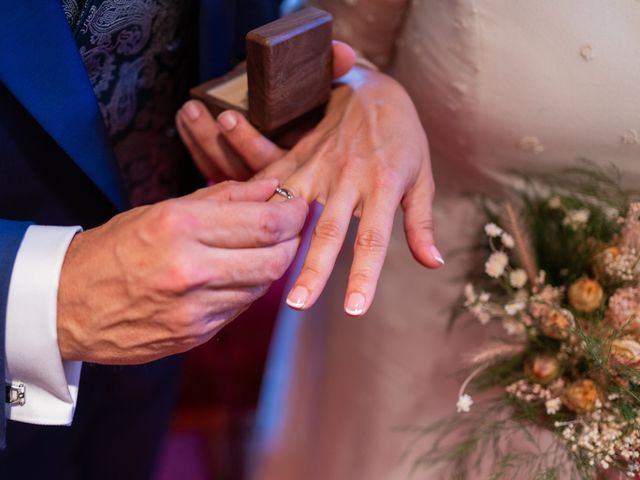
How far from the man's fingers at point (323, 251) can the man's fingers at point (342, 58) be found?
218 mm

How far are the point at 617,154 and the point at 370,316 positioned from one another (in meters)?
0.57

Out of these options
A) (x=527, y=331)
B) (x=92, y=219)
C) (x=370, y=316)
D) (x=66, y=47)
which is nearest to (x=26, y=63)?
(x=66, y=47)

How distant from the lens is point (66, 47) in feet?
2.50

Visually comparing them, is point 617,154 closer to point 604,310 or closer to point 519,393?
point 604,310

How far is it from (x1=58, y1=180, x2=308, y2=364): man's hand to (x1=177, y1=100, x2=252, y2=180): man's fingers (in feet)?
0.93

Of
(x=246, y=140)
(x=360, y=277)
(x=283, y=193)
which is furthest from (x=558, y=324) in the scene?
(x=246, y=140)

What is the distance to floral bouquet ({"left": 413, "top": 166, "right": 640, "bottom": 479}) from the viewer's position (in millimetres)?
722

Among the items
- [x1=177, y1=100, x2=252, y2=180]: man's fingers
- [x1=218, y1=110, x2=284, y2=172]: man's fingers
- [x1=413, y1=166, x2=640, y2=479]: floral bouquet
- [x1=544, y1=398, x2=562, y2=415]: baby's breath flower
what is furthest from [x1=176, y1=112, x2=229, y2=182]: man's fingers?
[x1=544, y1=398, x2=562, y2=415]: baby's breath flower

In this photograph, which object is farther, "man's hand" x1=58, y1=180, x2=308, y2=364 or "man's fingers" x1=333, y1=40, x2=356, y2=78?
"man's fingers" x1=333, y1=40, x2=356, y2=78

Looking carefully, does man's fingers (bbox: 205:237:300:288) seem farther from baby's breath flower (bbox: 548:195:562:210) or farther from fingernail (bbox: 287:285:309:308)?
baby's breath flower (bbox: 548:195:562:210)

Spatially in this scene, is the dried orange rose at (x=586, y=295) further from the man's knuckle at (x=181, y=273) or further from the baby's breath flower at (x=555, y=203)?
the man's knuckle at (x=181, y=273)

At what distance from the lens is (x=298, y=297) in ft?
2.29

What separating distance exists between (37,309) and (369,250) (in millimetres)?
368

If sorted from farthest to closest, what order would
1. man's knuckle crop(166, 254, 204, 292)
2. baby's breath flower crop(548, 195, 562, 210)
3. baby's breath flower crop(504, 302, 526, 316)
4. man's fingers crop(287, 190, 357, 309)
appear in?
baby's breath flower crop(548, 195, 562, 210), baby's breath flower crop(504, 302, 526, 316), man's fingers crop(287, 190, 357, 309), man's knuckle crop(166, 254, 204, 292)
